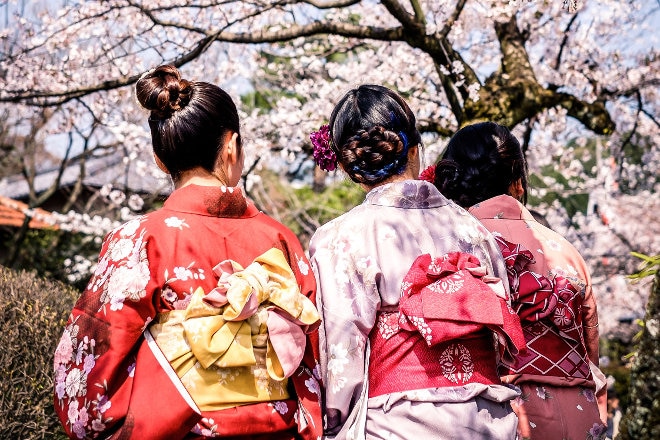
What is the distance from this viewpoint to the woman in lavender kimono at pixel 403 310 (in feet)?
6.28

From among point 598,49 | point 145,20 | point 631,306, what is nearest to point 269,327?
point 145,20

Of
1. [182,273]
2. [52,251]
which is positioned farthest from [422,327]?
[52,251]

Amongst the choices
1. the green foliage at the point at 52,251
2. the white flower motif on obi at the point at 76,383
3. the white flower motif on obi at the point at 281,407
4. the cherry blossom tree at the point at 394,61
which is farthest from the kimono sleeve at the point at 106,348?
the green foliage at the point at 52,251

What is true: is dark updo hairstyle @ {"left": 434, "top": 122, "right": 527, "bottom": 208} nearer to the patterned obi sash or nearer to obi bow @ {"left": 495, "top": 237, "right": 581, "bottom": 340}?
Answer: obi bow @ {"left": 495, "top": 237, "right": 581, "bottom": 340}

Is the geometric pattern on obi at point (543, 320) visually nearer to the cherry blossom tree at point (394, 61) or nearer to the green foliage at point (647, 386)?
the green foliage at point (647, 386)

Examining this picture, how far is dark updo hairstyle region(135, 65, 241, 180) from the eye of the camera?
1979 mm

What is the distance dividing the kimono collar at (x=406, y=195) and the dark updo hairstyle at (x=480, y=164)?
495 mm

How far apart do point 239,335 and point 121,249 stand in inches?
16.7

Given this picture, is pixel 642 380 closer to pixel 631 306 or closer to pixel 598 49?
pixel 598 49

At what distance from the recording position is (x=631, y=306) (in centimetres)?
1484

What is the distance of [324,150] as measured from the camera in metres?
2.45

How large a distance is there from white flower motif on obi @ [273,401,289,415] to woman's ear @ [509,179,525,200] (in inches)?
55.8

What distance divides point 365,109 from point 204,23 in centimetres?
565

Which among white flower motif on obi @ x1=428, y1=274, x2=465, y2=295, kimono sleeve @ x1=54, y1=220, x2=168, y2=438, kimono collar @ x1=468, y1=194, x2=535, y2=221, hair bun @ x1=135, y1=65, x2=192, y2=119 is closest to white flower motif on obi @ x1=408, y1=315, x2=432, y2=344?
white flower motif on obi @ x1=428, y1=274, x2=465, y2=295
